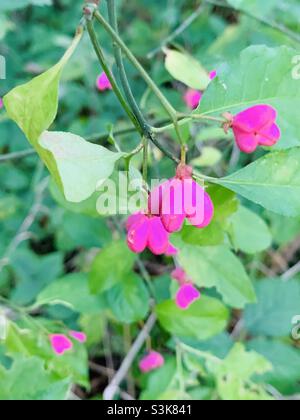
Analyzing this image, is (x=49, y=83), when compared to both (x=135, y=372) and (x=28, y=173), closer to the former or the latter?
(x=135, y=372)

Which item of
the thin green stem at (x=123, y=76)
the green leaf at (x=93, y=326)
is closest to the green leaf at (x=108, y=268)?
the green leaf at (x=93, y=326)

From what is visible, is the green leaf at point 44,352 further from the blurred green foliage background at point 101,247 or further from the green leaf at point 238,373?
the green leaf at point 238,373

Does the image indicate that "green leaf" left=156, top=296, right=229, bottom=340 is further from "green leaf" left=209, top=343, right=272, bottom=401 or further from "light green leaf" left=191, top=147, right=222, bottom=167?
"light green leaf" left=191, top=147, right=222, bottom=167

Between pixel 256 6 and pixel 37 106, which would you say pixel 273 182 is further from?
pixel 256 6

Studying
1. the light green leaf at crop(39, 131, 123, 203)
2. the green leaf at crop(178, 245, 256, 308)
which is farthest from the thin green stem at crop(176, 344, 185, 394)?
the light green leaf at crop(39, 131, 123, 203)

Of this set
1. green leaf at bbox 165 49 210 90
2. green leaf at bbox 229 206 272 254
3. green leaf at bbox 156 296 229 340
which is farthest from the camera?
green leaf at bbox 156 296 229 340
